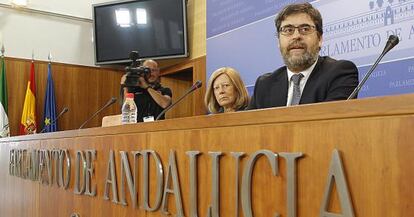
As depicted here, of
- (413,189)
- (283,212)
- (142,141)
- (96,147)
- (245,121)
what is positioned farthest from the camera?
(96,147)

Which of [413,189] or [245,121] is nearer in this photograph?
[413,189]

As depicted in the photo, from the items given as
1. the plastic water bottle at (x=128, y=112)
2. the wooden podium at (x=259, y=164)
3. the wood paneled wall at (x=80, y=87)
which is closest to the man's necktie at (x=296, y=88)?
the wooden podium at (x=259, y=164)

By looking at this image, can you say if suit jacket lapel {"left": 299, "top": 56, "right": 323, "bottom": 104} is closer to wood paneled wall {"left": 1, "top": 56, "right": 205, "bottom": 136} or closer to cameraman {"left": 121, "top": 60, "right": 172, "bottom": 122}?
cameraman {"left": 121, "top": 60, "right": 172, "bottom": 122}

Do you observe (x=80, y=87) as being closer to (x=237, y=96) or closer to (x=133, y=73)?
(x=133, y=73)

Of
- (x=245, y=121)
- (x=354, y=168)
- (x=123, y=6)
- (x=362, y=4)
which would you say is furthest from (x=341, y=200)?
(x=123, y=6)

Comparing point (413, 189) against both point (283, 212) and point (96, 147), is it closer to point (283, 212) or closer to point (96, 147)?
point (283, 212)

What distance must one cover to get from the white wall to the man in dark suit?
15.1 feet

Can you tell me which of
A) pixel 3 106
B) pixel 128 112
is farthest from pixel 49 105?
pixel 128 112

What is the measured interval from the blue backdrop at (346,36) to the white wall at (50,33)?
246 centimetres

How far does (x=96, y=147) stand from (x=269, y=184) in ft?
3.08

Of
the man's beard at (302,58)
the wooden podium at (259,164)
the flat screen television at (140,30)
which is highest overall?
the flat screen television at (140,30)

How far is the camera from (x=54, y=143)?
208 cm

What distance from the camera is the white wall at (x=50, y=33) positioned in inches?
→ 213

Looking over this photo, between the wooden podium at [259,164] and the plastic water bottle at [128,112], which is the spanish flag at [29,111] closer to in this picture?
the plastic water bottle at [128,112]
